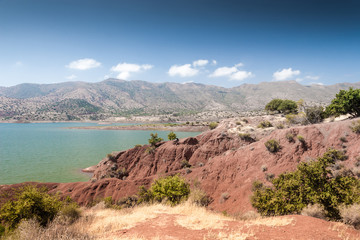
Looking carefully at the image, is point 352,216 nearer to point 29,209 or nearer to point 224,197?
point 224,197

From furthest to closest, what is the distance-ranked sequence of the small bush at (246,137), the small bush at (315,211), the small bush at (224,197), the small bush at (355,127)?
the small bush at (246,137)
the small bush at (355,127)
the small bush at (224,197)
the small bush at (315,211)

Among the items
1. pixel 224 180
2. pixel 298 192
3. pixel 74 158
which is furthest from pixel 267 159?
pixel 74 158

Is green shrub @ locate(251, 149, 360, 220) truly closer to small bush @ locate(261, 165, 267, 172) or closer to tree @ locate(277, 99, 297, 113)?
small bush @ locate(261, 165, 267, 172)

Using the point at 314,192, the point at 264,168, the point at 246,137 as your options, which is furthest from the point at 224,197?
the point at 246,137

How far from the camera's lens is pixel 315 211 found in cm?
994

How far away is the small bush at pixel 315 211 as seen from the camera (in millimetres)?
9898

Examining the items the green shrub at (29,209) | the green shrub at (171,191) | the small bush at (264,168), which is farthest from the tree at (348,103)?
the green shrub at (29,209)

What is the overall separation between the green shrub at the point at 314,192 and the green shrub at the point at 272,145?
12.0 meters

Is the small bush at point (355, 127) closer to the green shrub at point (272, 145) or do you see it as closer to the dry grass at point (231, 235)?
the green shrub at point (272, 145)

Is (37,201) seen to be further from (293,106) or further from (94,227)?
(293,106)

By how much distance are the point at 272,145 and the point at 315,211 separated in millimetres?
14785

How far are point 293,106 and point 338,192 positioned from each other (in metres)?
66.8

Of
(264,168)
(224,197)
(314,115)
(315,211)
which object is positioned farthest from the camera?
(314,115)

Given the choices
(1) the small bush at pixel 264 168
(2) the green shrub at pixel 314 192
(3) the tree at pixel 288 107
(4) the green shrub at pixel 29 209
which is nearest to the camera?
(4) the green shrub at pixel 29 209
